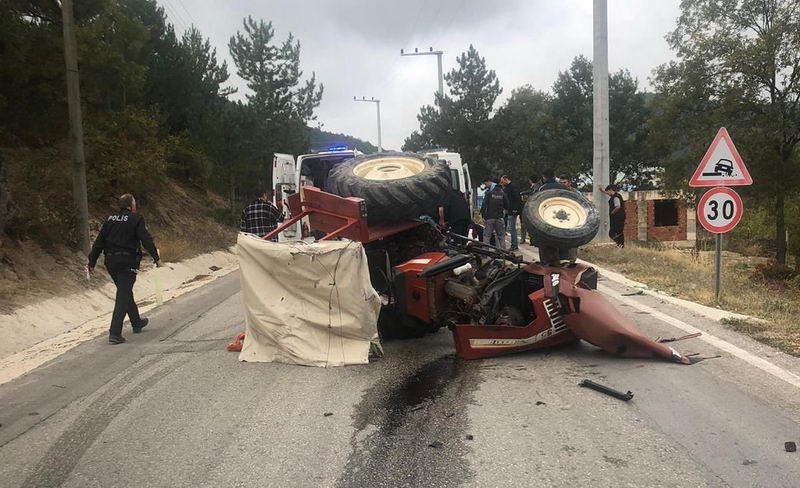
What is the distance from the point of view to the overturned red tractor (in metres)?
5.21

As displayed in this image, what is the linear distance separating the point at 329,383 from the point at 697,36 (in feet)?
52.2

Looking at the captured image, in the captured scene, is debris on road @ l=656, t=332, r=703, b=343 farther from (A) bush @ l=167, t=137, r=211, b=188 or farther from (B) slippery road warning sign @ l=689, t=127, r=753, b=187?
(A) bush @ l=167, t=137, r=211, b=188

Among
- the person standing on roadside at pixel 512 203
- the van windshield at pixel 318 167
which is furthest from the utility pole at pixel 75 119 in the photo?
the person standing on roadside at pixel 512 203

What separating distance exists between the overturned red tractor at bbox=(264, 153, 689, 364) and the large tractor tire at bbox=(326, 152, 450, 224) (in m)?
0.01

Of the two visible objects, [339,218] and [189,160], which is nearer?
[339,218]

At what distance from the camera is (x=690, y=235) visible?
99.1 feet

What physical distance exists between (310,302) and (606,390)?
2.66 metres

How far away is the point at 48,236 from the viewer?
11039 millimetres

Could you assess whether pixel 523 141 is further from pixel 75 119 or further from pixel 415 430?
pixel 415 430

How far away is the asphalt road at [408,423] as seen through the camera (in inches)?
133

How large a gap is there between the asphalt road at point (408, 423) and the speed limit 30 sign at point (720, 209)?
2635 millimetres

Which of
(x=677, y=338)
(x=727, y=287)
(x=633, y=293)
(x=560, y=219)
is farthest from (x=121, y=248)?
(x=727, y=287)

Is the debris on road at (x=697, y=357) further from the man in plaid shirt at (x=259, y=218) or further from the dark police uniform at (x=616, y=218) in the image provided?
the dark police uniform at (x=616, y=218)

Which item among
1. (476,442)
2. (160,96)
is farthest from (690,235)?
(476,442)
